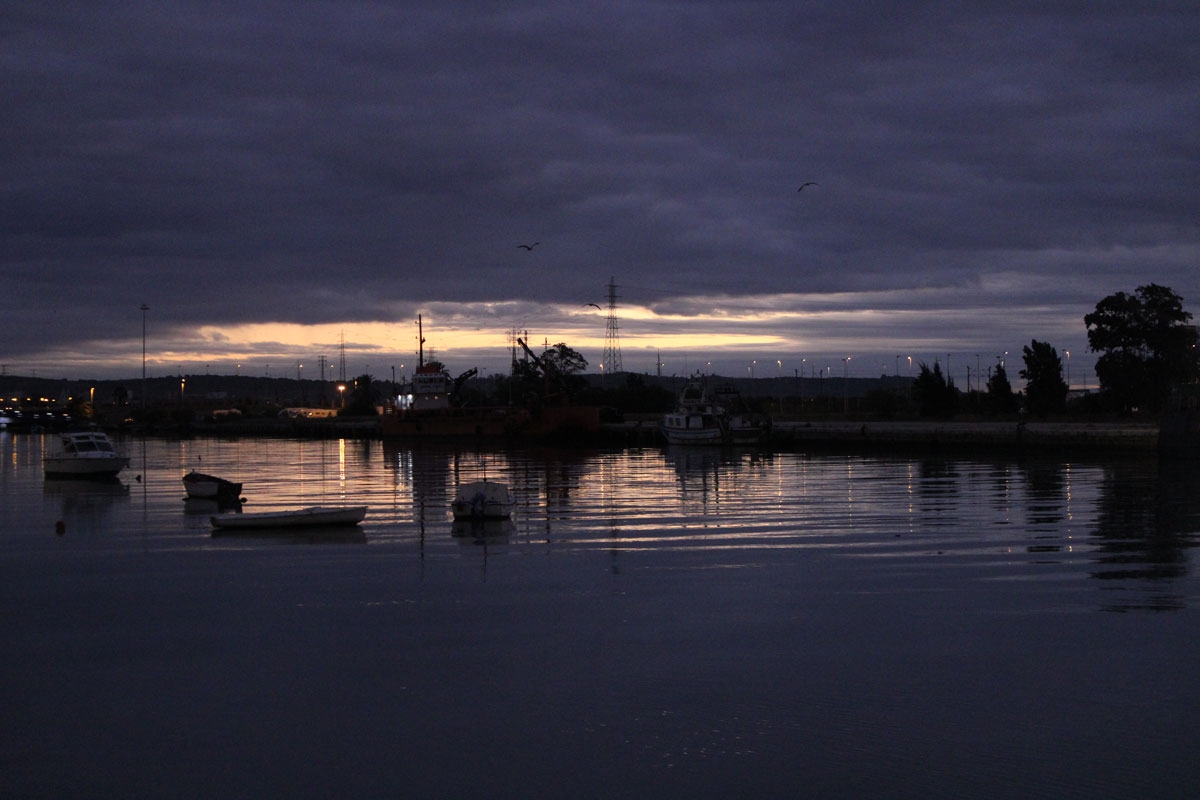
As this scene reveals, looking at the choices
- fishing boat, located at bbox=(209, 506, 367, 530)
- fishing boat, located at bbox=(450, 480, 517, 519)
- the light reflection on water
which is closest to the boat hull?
the light reflection on water

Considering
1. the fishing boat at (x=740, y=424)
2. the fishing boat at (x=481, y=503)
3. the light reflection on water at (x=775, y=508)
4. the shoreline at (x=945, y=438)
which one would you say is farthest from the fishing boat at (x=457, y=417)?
the fishing boat at (x=481, y=503)

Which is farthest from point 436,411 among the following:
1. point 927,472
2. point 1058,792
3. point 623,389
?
point 1058,792

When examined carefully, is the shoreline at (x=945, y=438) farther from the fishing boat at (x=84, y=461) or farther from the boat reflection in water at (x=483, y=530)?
the boat reflection in water at (x=483, y=530)

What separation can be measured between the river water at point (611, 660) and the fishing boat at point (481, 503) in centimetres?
73

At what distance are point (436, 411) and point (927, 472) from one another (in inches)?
2245

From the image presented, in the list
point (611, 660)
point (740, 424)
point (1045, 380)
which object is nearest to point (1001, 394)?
point (1045, 380)

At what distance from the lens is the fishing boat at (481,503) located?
86.2 feet

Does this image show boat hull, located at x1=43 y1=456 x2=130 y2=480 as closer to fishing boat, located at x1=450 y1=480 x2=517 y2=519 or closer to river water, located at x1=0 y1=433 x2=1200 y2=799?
river water, located at x1=0 y1=433 x2=1200 y2=799

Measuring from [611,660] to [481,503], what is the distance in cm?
1340

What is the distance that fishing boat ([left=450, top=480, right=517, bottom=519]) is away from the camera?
86.2 feet

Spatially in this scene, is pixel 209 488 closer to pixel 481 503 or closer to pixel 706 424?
pixel 481 503

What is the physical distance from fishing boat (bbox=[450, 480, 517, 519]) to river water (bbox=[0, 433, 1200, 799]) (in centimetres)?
73

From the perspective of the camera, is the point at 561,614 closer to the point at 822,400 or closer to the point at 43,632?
the point at 43,632

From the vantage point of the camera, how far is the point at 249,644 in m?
14.2
